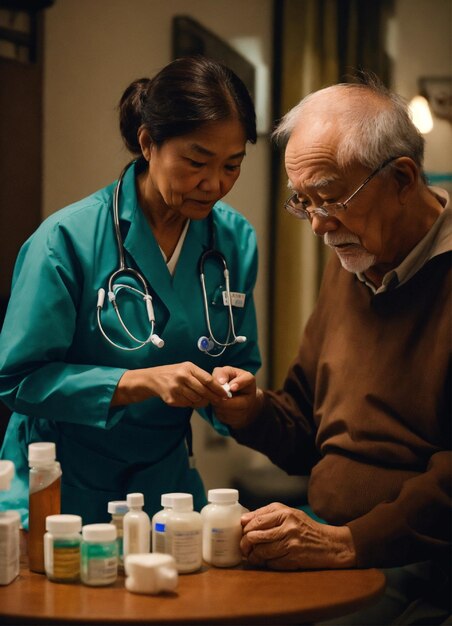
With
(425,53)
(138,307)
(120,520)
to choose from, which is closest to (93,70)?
(138,307)

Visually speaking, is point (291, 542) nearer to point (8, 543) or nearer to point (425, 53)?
point (8, 543)

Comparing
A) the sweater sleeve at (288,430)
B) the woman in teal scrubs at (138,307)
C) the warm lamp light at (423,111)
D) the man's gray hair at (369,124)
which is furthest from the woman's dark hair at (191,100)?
the warm lamp light at (423,111)

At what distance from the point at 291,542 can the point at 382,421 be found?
1.15 feet

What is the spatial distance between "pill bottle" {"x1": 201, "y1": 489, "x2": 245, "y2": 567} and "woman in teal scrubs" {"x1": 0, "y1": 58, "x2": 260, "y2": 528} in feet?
0.65

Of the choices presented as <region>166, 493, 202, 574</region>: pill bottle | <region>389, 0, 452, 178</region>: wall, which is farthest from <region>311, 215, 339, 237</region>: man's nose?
<region>389, 0, 452, 178</region>: wall

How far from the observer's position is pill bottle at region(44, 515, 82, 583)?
143 centimetres

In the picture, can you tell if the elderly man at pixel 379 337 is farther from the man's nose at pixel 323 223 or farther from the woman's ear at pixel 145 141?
the woman's ear at pixel 145 141

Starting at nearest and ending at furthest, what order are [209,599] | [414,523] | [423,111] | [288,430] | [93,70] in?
[209,599] → [414,523] → [288,430] → [93,70] → [423,111]

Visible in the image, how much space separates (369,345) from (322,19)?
71.3 inches

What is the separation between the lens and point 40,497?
1479 millimetres

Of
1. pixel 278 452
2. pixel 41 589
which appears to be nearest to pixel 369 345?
pixel 278 452

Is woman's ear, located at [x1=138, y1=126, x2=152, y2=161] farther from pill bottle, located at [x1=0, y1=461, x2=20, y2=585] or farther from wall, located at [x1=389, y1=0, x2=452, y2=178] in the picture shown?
wall, located at [x1=389, y1=0, x2=452, y2=178]

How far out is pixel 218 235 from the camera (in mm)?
1968

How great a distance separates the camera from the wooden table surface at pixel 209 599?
1299 millimetres
